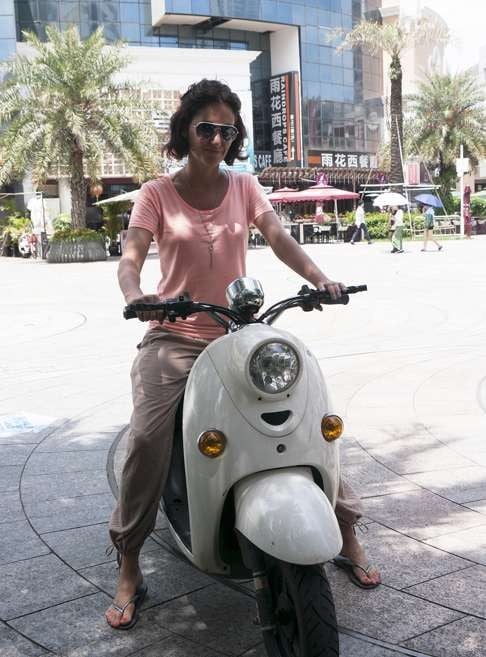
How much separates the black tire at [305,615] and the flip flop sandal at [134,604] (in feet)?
2.09

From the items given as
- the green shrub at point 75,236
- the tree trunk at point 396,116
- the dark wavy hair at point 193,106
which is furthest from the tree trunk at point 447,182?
the dark wavy hair at point 193,106

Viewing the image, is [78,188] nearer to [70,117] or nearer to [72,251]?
[72,251]

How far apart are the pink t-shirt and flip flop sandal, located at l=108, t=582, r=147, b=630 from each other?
998 millimetres

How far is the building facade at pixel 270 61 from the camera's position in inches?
1848

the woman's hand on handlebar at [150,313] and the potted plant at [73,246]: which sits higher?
the woman's hand on handlebar at [150,313]

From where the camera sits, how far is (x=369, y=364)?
24.1 feet

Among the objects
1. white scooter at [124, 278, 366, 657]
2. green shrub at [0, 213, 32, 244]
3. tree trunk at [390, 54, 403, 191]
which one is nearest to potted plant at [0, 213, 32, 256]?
green shrub at [0, 213, 32, 244]

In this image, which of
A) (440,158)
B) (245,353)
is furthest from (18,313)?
(440,158)

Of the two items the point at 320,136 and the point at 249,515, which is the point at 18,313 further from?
the point at 320,136

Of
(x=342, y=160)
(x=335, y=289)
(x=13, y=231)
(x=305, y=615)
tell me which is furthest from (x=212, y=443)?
(x=342, y=160)

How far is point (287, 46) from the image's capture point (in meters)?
54.8

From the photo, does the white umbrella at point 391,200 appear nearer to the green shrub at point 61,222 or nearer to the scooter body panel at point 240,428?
the green shrub at point 61,222

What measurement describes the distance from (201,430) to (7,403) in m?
4.27

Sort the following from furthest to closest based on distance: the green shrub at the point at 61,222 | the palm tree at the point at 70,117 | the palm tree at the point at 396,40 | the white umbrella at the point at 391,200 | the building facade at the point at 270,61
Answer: the building facade at the point at 270,61 → the palm tree at the point at 396,40 → the green shrub at the point at 61,222 → the white umbrella at the point at 391,200 → the palm tree at the point at 70,117
